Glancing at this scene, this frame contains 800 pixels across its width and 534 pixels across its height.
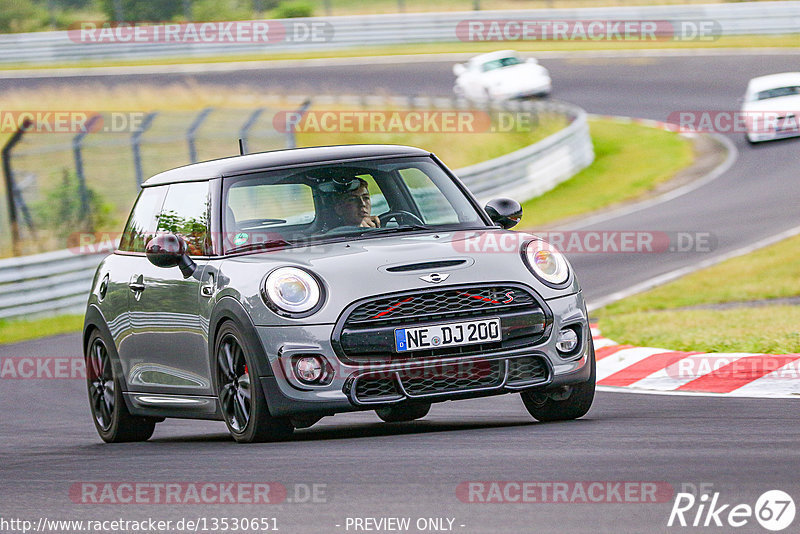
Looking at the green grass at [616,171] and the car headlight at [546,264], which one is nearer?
the car headlight at [546,264]

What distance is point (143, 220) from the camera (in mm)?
8984

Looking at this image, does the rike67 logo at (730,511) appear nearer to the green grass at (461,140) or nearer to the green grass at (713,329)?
the green grass at (713,329)

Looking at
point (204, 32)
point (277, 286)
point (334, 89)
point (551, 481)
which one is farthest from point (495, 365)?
point (204, 32)

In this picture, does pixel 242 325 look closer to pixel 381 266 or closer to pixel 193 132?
pixel 381 266

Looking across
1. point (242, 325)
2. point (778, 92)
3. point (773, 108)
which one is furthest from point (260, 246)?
point (778, 92)

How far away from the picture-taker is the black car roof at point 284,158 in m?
8.04

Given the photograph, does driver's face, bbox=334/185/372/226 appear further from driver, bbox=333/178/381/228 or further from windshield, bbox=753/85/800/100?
windshield, bbox=753/85/800/100

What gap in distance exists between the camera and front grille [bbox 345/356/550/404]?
6.96 metres

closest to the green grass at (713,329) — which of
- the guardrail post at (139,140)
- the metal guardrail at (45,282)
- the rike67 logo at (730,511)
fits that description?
the rike67 logo at (730,511)

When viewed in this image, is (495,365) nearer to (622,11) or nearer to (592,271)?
(592,271)

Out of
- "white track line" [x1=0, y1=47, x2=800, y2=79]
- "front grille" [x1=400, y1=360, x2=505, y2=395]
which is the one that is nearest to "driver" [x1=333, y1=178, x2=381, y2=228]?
"front grille" [x1=400, y1=360, x2=505, y2=395]

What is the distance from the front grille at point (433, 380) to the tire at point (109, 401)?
239 cm

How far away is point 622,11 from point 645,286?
2834 centimetres

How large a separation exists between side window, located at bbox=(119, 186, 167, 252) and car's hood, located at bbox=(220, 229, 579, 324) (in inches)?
54.4
